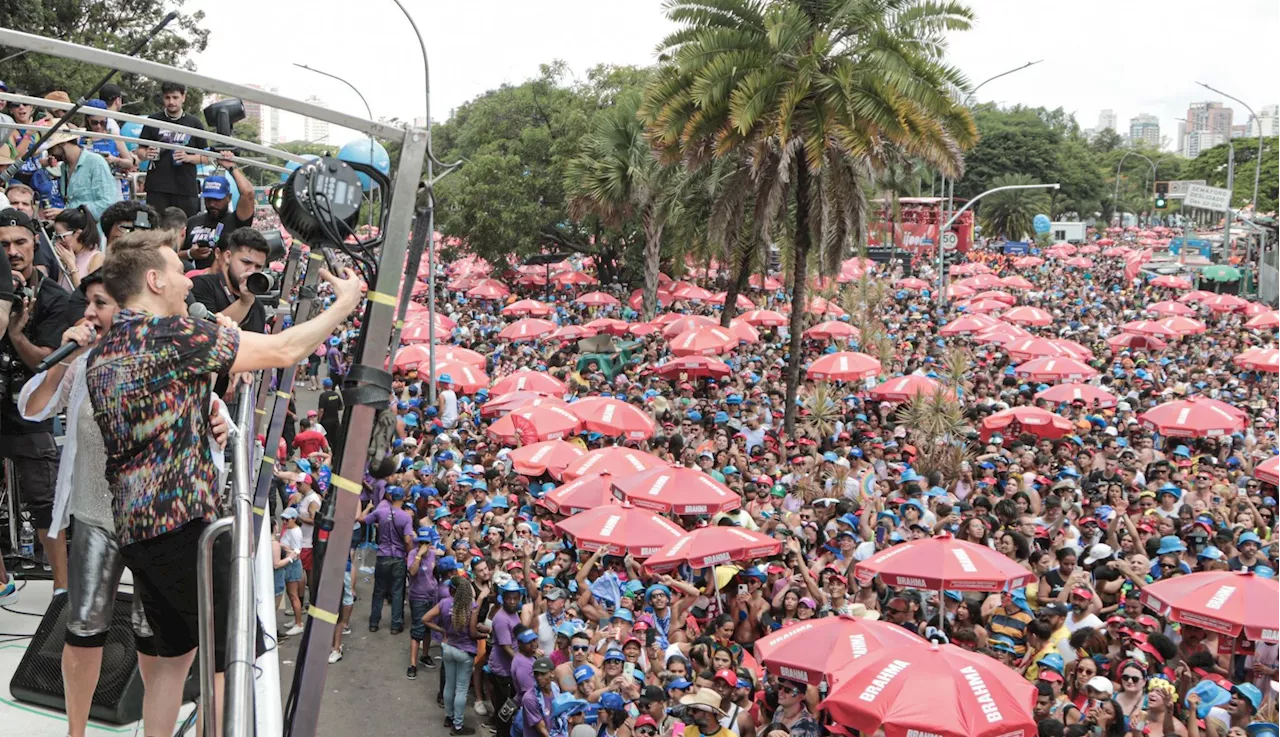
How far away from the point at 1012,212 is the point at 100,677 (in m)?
70.9

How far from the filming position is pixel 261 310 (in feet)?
18.5

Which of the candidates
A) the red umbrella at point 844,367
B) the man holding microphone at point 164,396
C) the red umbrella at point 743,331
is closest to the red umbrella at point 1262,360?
the red umbrella at point 844,367

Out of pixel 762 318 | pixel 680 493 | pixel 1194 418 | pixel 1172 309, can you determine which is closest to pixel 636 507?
pixel 680 493

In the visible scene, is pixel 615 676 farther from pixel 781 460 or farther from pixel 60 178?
pixel 781 460

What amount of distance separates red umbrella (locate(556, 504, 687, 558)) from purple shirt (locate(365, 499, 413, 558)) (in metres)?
2.46

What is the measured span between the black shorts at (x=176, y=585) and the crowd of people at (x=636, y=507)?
1 cm

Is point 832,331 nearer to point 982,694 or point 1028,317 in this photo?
point 1028,317

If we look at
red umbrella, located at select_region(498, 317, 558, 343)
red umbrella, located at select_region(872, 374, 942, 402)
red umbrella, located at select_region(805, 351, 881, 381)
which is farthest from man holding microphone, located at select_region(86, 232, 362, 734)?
red umbrella, located at select_region(498, 317, 558, 343)

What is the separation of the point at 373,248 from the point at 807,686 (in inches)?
216

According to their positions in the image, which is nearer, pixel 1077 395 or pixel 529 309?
pixel 1077 395

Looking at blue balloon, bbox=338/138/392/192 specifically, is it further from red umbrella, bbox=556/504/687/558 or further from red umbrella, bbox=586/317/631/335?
red umbrella, bbox=586/317/631/335

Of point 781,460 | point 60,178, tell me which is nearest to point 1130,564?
point 781,460

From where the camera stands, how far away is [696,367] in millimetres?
22188

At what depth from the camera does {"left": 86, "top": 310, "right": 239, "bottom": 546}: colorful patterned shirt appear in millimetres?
3273
